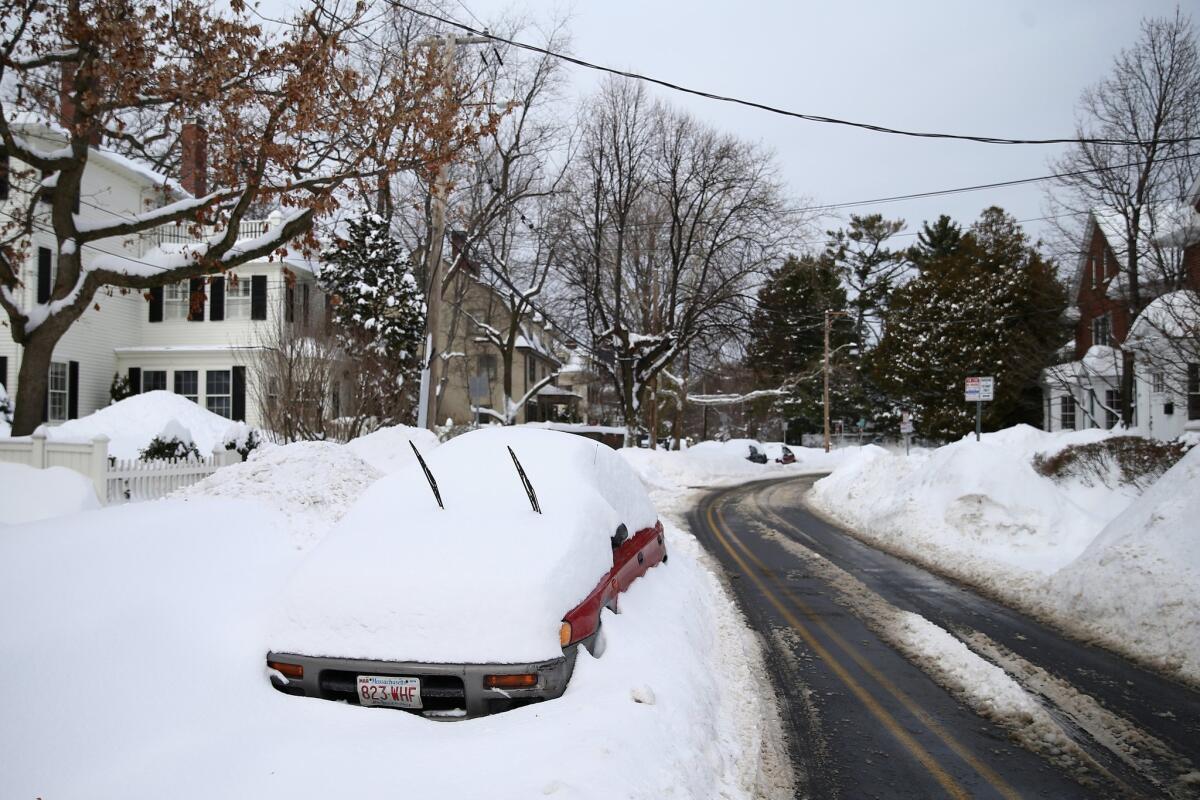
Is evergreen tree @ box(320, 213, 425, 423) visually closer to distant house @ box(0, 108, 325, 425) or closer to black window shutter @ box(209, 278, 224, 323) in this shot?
distant house @ box(0, 108, 325, 425)

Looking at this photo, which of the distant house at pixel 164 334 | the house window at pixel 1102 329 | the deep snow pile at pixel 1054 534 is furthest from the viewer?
the house window at pixel 1102 329

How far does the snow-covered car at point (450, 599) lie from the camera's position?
165 inches

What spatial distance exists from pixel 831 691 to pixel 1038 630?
286cm

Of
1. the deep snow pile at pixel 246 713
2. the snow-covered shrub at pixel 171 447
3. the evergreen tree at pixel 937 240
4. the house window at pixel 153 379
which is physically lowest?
the deep snow pile at pixel 246 713

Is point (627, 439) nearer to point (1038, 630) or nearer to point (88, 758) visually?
point (1038, 630)

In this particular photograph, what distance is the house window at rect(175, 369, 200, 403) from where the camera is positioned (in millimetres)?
26781

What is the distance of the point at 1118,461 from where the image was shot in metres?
13.1

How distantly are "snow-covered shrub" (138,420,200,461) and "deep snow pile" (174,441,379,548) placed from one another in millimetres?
3933

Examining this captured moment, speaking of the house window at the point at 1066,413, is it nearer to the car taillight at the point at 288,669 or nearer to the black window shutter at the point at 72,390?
the car taillight at the point at 288,669

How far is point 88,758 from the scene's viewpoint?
3.80m

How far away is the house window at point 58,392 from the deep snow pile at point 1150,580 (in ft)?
84.9

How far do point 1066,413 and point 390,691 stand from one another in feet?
125

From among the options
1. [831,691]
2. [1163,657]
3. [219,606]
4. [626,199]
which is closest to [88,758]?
[219,606]

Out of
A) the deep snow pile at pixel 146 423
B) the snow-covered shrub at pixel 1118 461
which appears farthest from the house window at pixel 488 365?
the snow-covered shrub at pixel 1118 461
